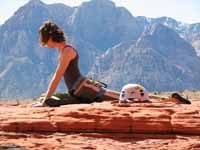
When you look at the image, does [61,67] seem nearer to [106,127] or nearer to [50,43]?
[50,43]

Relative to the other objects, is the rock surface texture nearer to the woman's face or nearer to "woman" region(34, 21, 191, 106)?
"woman" region(34, 21, 191, 106)

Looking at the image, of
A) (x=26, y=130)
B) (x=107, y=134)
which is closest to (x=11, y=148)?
(x=26, y=130)

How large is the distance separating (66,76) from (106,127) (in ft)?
8.15

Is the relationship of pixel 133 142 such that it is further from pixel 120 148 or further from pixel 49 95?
pixel 49 95

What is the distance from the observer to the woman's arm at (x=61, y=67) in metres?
11.6

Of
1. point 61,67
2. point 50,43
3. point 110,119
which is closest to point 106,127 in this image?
point 110,119

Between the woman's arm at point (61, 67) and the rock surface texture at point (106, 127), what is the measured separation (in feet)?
2.68

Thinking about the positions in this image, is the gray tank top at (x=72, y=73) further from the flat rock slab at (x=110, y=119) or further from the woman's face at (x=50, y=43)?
the flat rock slab at (x=110, y=119)

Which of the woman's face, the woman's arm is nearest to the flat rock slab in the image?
the woman's arm

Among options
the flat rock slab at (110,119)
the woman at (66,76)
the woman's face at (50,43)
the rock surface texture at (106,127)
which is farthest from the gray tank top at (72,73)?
the rock surface texture at (106,127)

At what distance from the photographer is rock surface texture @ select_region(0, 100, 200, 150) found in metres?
9.32

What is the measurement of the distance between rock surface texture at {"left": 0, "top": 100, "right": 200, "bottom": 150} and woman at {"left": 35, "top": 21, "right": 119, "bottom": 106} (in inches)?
35.0

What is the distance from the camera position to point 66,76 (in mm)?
11977

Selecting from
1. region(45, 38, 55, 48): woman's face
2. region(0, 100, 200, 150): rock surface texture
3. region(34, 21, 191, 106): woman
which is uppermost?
region(45, 38, 55, 48): woman's face
